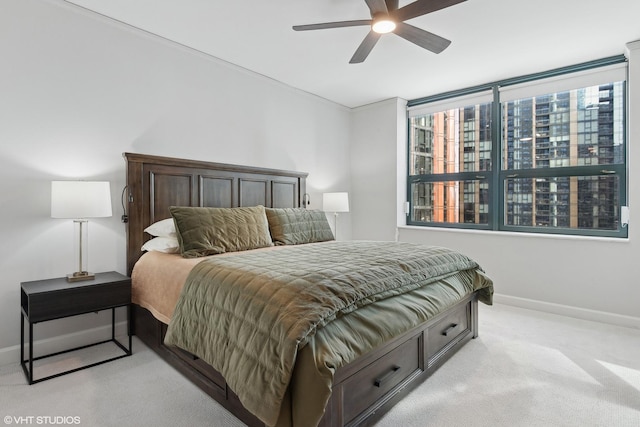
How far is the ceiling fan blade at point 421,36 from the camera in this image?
231 centimetres

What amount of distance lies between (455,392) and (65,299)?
248 cm

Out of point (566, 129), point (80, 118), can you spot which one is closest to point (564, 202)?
point (566, 129)

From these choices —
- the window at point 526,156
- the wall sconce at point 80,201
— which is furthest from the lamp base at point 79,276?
the window at point 526,156

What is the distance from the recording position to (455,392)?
1942 millimetres

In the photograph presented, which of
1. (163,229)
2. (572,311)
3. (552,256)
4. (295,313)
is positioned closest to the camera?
(295,313)

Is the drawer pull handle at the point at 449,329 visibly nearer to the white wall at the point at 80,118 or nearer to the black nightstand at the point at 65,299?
the black nightstand at the point at 65,299

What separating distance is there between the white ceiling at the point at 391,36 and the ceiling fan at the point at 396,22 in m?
0.28

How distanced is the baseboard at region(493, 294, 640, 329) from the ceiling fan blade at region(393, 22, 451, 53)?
9.17 ft

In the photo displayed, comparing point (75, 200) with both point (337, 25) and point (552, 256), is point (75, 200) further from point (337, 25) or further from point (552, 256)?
point (552, 256)

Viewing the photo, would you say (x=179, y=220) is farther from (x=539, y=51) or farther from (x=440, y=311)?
(x=539, y=51)

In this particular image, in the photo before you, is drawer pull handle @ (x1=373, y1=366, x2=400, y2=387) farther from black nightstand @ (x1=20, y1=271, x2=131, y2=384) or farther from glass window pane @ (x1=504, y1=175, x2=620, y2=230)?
glass window pane @ (x1=504, y1=175, x2=620, y2=230)

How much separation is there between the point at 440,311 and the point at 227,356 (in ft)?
4.28

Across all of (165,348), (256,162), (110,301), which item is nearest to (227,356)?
(165,348)

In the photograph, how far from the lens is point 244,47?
3.16 m
